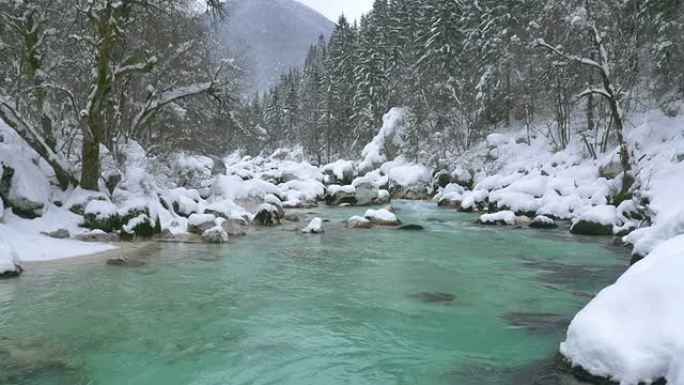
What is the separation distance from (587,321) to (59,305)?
23.0 ft

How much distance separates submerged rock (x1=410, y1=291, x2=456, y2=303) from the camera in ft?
29.0

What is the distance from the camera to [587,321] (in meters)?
5.21

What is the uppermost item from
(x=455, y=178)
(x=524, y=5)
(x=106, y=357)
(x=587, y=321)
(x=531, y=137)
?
(x=524, y=5)

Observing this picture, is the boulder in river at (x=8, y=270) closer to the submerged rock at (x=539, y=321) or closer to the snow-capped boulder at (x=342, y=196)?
the submerged rock at (x=539, y=321)

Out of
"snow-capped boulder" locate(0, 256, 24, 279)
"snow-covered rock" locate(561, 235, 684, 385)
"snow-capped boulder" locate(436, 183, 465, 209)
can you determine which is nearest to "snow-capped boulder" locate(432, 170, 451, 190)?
"snow-capped boulder" locate(436, 183, 465, 209)

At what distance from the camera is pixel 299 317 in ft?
25.8

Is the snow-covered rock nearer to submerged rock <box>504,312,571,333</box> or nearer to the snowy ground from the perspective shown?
the snowy ground

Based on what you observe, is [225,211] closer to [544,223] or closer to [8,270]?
[8,270]

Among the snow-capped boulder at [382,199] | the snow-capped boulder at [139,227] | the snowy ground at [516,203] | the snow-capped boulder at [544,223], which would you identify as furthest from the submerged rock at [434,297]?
the snow-capped boulder at [382,199]

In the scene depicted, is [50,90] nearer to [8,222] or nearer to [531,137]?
[8,222]

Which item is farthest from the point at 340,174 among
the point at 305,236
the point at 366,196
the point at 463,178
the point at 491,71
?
the point at 305,236

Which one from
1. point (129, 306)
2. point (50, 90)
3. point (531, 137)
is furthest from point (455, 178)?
point (129, 306)

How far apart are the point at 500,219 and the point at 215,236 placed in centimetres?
1043

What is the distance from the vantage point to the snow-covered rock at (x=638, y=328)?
4.39m
